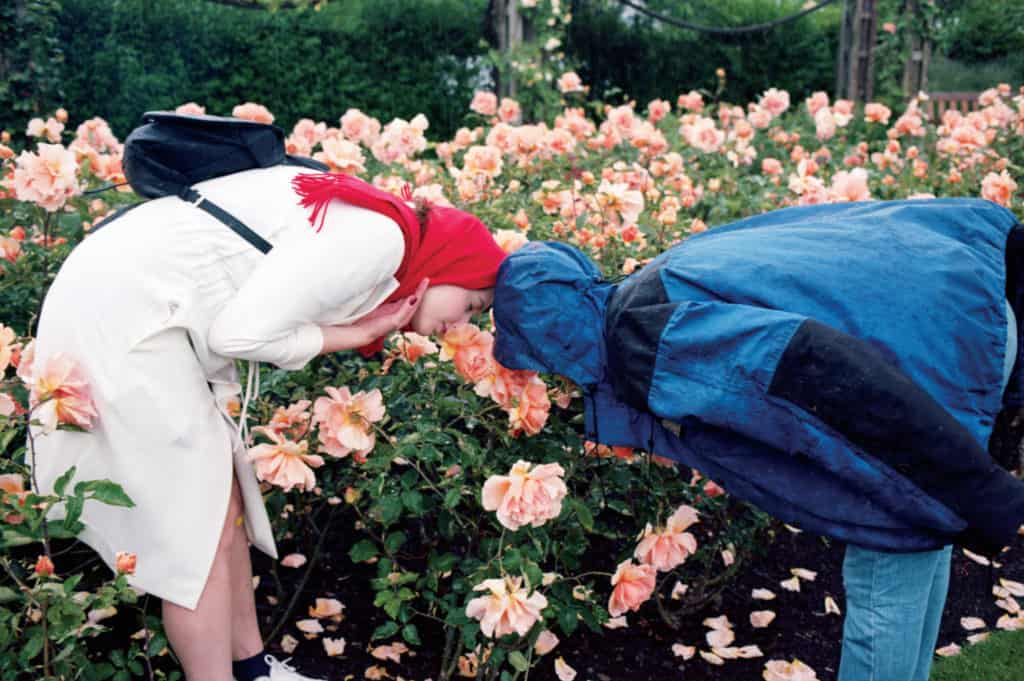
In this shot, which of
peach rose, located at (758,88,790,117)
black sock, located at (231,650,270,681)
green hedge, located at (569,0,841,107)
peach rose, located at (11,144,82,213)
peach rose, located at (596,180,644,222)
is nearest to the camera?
black sock, located at (231,650,270,681)

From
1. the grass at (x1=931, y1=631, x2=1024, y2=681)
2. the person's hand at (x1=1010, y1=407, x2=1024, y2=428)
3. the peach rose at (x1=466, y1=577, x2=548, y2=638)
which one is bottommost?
the grass at (x1=931, y1=631, x2=1024, y2=681)

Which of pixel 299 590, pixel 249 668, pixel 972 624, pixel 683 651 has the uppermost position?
pixel 249 668

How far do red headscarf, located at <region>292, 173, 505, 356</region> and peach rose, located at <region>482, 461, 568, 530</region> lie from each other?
1.12 ft

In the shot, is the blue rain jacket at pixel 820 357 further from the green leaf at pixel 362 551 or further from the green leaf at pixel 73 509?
the green leaf at pixel 73 509

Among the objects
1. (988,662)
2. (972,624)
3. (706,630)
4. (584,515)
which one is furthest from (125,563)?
(972,624)

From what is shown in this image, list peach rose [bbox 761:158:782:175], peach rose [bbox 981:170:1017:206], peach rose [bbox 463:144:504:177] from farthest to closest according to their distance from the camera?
peach rose [bbox 761:158:782:175], peach rose [bbox 981:170:1017:206], peach rose [bbox 463:144:504:177]

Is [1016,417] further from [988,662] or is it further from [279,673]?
[279,673]

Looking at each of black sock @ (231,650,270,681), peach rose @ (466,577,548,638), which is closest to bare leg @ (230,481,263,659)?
black sock @ (231,650,270,681)

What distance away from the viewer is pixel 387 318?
1.78 metres

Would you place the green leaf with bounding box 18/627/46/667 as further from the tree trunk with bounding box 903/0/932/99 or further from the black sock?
the tree trunk with bounding box 903/0/932/99

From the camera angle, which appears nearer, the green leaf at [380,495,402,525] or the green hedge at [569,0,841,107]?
the green leaf at [380,495,402,525]

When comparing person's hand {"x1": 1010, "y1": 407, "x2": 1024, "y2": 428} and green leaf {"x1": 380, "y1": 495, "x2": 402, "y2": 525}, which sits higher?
person's hand {"x1": 1010, "y1": 407, "x2": 1024, "y2": 428}

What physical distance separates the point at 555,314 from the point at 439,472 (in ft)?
1.95

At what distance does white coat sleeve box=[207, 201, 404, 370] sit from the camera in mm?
1596
